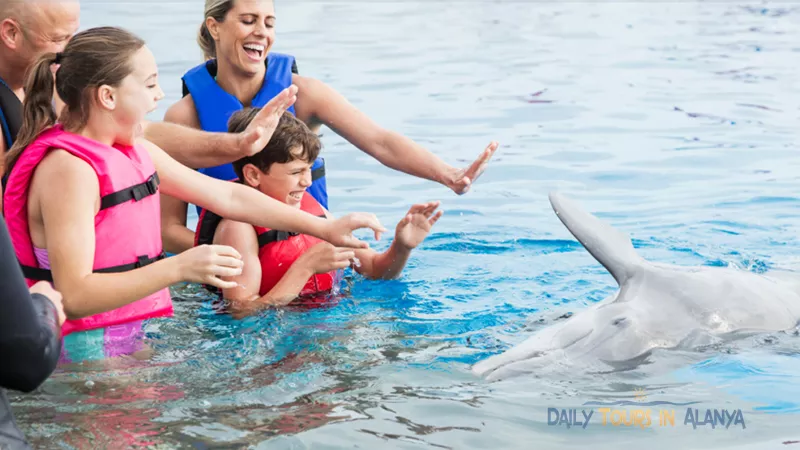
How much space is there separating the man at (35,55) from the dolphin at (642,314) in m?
1.60

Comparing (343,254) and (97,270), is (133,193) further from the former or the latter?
(343,254)

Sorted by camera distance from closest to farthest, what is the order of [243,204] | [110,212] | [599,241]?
[110,212]
[599,241]
[243,204]

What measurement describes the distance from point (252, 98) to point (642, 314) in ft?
10.1

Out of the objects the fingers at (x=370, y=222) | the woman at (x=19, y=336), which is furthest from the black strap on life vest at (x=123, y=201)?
the woman at (x=19, y=336)

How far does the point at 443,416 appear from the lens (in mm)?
4480

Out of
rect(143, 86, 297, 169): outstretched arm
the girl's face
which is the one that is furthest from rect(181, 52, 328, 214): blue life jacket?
the girl's face

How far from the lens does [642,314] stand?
5.04 meters

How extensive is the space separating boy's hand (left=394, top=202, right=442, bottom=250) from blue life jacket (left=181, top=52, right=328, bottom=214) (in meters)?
1.15

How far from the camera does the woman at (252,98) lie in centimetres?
647

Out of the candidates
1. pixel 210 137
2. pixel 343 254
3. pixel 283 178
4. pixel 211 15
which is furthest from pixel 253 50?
pixel 343 254

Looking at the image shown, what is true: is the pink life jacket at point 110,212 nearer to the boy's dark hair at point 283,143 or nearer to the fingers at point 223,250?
the fingers at point 223,250

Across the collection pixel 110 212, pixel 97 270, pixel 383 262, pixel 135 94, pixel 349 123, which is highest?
pixel 135 94

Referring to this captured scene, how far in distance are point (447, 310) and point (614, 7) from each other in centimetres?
1646

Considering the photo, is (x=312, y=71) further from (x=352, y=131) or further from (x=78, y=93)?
(x=78, y=93)
